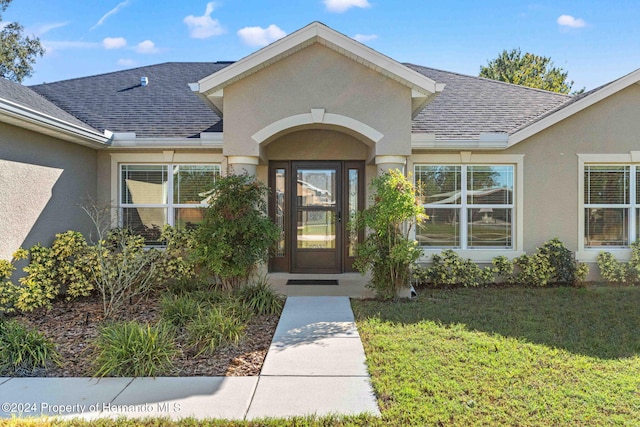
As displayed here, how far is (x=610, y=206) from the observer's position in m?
9.33

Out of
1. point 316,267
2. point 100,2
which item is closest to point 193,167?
point 316,267

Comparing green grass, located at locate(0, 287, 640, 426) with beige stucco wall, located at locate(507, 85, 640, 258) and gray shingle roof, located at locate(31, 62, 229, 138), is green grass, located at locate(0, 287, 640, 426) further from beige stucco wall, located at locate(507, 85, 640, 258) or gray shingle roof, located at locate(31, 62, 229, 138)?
gray shingle roof, located at locate(31, 62, 229, 138)

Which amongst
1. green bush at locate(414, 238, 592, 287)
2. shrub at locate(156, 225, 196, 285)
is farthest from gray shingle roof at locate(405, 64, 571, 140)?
shrub at locate(156, 225, 196, 285)

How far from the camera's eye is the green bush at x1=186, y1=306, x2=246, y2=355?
525 cm

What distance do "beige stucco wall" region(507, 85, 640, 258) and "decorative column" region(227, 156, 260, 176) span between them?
5.90 metres

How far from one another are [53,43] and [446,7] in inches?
1030

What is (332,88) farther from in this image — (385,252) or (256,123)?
(385,252)

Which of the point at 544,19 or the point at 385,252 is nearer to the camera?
the point at 385,252

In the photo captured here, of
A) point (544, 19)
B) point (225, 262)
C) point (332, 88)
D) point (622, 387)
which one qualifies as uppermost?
point (544, 19)

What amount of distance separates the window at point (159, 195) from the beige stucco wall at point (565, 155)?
7.36m

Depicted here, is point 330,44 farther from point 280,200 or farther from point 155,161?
point 155,161

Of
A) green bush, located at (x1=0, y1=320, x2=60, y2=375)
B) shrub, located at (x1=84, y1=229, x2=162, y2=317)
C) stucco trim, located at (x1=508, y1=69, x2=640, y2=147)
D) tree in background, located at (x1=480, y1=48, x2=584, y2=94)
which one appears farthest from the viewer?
tree in background, located at (x1=480, y1=48, x2=584, y2=94)

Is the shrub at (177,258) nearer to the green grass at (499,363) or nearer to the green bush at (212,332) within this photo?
the green bush at (212,332)

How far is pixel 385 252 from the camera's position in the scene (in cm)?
772
